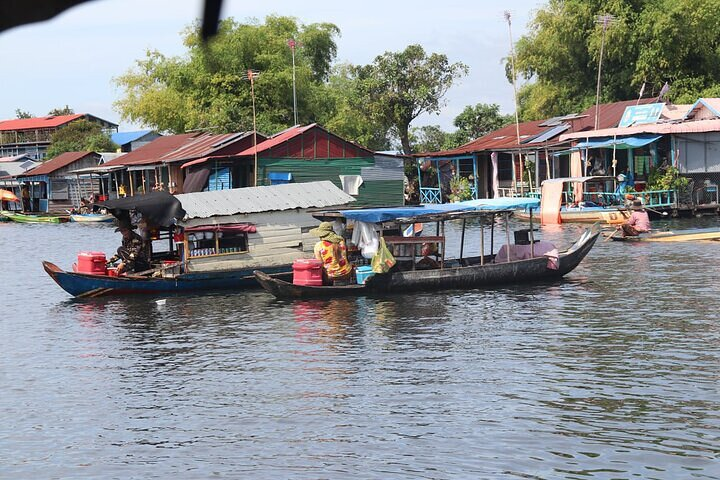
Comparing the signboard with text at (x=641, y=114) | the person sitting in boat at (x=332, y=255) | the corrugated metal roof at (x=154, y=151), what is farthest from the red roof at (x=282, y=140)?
the person sitting in boat at (x=332, y=255)

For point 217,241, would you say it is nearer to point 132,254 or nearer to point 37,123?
point 132,254

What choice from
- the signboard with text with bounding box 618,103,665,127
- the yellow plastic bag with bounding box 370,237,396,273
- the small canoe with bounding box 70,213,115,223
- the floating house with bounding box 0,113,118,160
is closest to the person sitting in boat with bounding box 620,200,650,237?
the signboard with text with bounding box 618,103,665,127

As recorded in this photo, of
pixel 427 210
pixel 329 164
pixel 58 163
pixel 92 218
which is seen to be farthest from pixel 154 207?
pixel 58 163

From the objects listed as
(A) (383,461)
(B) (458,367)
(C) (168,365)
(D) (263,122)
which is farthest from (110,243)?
(A) (383,461)

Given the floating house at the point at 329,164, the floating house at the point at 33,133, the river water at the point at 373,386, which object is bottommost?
the river water at the point at 373,386

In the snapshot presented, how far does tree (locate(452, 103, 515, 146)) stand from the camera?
195 feet

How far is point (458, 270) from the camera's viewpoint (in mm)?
20250

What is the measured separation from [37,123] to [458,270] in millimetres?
84340

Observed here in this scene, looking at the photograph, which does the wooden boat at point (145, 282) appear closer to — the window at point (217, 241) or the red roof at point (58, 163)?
the window at point (217, 241)

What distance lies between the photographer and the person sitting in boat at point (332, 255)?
1948 centimetres

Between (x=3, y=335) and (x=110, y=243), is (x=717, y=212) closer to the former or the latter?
(x=110, y=243)

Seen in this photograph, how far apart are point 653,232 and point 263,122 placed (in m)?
29.1

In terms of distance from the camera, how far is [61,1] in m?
1.45

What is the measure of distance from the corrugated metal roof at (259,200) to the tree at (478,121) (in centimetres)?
3732
